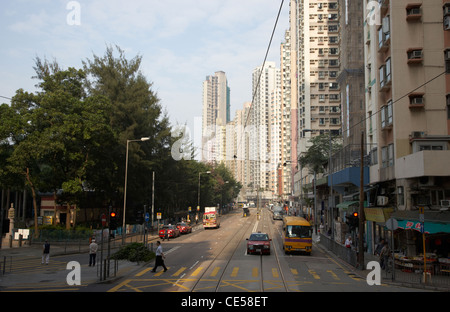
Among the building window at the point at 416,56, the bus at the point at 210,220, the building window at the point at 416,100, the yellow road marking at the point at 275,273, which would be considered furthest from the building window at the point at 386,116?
the bus at the point at 210,220

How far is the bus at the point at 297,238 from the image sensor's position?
30391 mm

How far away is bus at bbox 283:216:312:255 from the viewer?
99.7 ft

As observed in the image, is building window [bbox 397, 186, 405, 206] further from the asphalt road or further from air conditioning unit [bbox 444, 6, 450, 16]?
air conditioning unit [bbox 444, 6, 450, 16]

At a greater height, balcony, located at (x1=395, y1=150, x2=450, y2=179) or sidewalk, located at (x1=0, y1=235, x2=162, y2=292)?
balcony, located at (x1=395, y1=150, x2=450, y2=179)

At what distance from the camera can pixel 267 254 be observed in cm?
3008

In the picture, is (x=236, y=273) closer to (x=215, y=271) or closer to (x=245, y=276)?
(x=245, y=276)

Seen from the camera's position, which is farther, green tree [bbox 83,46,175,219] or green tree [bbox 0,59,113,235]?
green tree [bbox 83,46,175,219]

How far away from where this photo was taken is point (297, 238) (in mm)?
30547

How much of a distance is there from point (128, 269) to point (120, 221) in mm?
35774

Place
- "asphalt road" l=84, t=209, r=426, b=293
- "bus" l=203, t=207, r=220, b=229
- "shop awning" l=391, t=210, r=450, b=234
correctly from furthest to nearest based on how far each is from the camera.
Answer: "bus" l=203, t=207, r=220, b=229 → "shop awning" l=391, t=210, r=450, b=234 → "asphalt road" l=84, t=209, r=426, b=293

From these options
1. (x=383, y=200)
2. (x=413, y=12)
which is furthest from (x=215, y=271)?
(x=413, y=12)

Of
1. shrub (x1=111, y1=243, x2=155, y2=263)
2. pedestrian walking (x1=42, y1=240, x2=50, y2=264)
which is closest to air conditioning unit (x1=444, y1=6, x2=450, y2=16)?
shrub (x1=111, y1=243, x2=155, y2=263)

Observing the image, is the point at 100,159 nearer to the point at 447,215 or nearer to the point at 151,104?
the point at 151,104
